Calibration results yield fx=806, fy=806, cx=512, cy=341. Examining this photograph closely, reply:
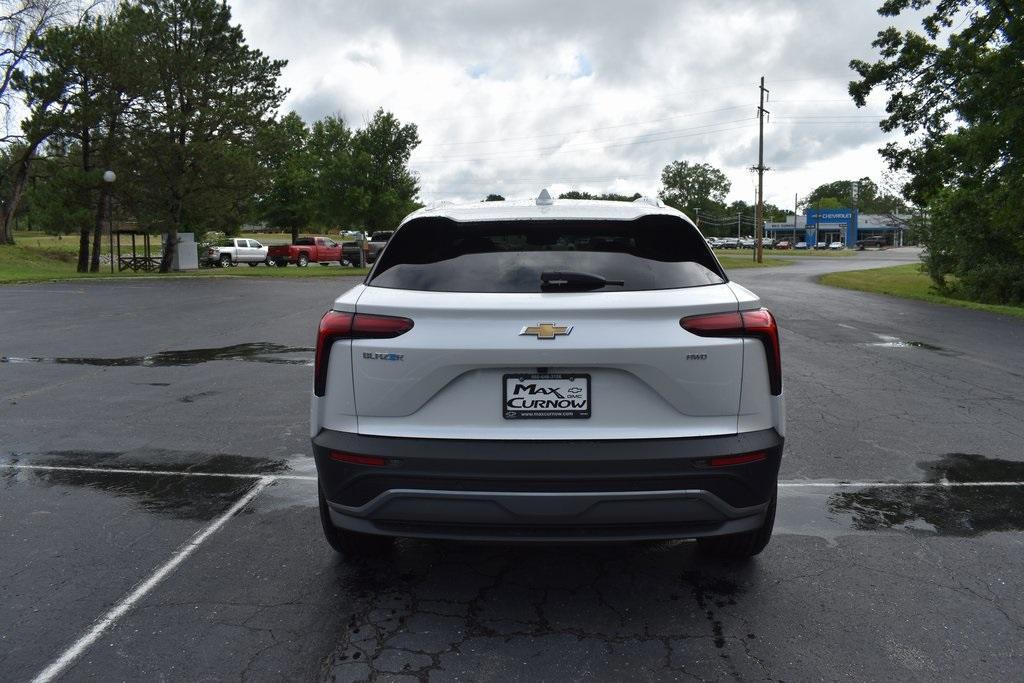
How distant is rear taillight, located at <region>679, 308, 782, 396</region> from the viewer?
3.15 m

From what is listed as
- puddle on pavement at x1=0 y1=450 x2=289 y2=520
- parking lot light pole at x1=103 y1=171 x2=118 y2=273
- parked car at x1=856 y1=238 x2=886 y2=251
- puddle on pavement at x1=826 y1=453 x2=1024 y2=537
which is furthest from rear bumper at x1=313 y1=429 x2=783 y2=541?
parked car at x1=856 y1=238 x2=886 y2=251

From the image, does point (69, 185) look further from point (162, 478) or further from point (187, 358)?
point (162, 478)

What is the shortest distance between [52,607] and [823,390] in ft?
23.7

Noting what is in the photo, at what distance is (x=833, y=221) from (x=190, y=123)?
403ft

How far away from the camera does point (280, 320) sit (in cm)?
1570

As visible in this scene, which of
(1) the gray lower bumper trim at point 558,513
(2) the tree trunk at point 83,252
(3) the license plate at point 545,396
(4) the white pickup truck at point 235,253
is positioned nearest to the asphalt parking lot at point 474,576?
(1) the gray lower bumper trim at point 558,513

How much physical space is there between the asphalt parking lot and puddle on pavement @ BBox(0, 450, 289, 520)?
0.9 inches

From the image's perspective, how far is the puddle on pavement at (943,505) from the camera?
172 inches

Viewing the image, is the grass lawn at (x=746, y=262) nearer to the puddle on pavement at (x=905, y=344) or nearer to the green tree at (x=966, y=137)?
the green tree at (x=966, y=137)

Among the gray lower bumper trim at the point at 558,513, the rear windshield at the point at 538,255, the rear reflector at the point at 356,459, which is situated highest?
the rear windshield at the point at 538,255

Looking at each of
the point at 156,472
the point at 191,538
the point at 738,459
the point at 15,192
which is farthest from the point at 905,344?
the point at 15,192

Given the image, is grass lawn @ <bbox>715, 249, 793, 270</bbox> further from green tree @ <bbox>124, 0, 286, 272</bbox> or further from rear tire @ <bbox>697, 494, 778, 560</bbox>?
rear tire @ <bbox>697, 494, 778, 560</bbox>

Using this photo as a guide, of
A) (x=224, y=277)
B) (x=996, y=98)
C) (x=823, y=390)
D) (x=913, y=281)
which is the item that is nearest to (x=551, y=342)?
(x=823, y=390)

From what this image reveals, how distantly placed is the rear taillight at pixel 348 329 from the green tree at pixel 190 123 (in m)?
37.6
